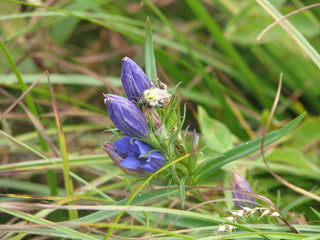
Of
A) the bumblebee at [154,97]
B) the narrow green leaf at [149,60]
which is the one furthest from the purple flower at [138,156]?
the narrow green leaf at [149,60]

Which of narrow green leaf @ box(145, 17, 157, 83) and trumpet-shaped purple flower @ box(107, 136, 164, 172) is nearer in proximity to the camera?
trumpet-shaped purple flower @ box(107, 136, 164, 172)

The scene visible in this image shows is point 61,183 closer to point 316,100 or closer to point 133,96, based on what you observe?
point 133,96

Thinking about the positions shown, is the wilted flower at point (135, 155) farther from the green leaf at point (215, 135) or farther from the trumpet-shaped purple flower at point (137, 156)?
the green leaf at point (215, 135)

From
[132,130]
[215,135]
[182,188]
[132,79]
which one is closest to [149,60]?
[132,79]

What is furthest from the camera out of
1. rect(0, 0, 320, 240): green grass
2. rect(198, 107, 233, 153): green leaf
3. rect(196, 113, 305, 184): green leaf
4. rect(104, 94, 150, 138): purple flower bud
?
rect(198, 107, 233, 153): green leaf

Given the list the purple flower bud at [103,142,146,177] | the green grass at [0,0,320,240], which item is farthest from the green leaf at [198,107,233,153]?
the purple flower bud at [103,142,146,177]

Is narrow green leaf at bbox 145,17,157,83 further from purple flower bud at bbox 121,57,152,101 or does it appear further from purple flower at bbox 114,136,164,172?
purple flower at bbox 114,136,164,172
